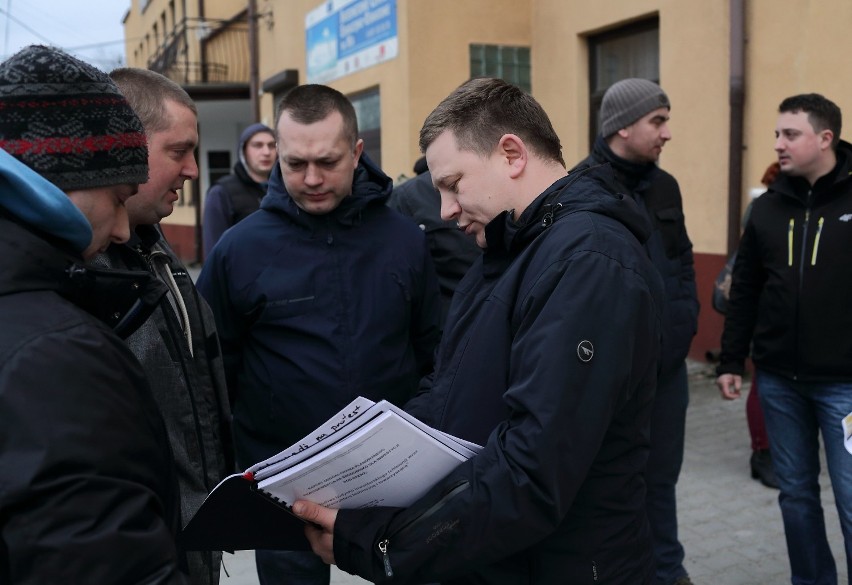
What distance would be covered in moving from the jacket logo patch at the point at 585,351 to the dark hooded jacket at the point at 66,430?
746 millimetres

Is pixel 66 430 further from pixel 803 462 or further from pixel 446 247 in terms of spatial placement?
pixel 803 462

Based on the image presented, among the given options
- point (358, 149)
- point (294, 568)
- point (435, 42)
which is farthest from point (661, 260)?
point (435, 42)

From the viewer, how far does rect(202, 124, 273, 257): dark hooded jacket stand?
5699 millimetres

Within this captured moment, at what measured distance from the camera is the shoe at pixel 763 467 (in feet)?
17.0

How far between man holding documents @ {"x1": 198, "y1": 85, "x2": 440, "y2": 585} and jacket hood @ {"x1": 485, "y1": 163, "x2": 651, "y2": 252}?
1.02m

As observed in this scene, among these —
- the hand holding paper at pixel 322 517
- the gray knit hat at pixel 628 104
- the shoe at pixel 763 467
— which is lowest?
the shoe at pixel 763 467

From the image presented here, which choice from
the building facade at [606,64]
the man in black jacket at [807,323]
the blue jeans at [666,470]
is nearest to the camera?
the man in black jacket at [807,323]

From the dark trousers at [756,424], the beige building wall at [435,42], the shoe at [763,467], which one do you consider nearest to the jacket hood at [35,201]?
the dark trousers at [756,424]

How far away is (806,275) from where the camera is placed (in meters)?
3.55

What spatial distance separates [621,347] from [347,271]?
4.50 ft

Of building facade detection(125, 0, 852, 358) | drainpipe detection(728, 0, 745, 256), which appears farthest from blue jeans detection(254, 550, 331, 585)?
drainpipe detection(728, 0, 745, 256)

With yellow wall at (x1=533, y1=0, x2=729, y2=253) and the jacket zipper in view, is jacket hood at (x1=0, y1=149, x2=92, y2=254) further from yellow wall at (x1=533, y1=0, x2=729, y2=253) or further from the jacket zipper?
yellow wall at (x1=533, y1=0, x2=729, y2=253)

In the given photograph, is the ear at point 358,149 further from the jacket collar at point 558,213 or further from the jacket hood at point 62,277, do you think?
the jacket hood at point 62,277

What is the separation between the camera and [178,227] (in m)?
22.0
